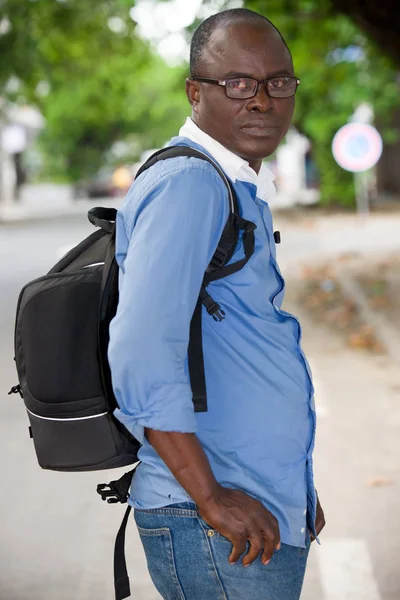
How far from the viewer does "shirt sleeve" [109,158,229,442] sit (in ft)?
5.63

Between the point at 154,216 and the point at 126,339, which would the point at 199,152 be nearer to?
the point at 154,216

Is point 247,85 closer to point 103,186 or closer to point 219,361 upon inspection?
point 219,361

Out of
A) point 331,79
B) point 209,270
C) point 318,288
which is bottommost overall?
point 318,288

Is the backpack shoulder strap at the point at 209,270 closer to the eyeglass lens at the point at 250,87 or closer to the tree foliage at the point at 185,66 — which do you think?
the eyeglass lens at the point at 250,87

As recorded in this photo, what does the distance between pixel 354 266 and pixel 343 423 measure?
30.3 feet

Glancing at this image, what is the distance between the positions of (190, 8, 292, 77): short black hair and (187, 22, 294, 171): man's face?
0.05ft

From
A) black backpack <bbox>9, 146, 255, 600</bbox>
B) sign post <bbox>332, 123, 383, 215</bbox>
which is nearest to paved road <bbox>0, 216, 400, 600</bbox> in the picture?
black backpack <bbox>9, 146, 255, 600</bbox>

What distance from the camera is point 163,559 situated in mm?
1927

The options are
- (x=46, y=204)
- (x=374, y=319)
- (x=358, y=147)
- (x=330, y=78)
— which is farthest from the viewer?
(x=46, y=204)

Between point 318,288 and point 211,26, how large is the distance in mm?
11802

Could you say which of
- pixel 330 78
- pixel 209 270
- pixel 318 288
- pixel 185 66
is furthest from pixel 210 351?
pixel 185 66

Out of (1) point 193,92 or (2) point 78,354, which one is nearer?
(2) point 78,354

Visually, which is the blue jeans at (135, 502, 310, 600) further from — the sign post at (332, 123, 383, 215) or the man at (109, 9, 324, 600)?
the sign post at (332, 123, 383, 215)

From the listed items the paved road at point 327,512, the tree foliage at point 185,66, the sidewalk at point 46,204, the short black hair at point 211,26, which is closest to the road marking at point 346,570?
the paved road at point 327,512
